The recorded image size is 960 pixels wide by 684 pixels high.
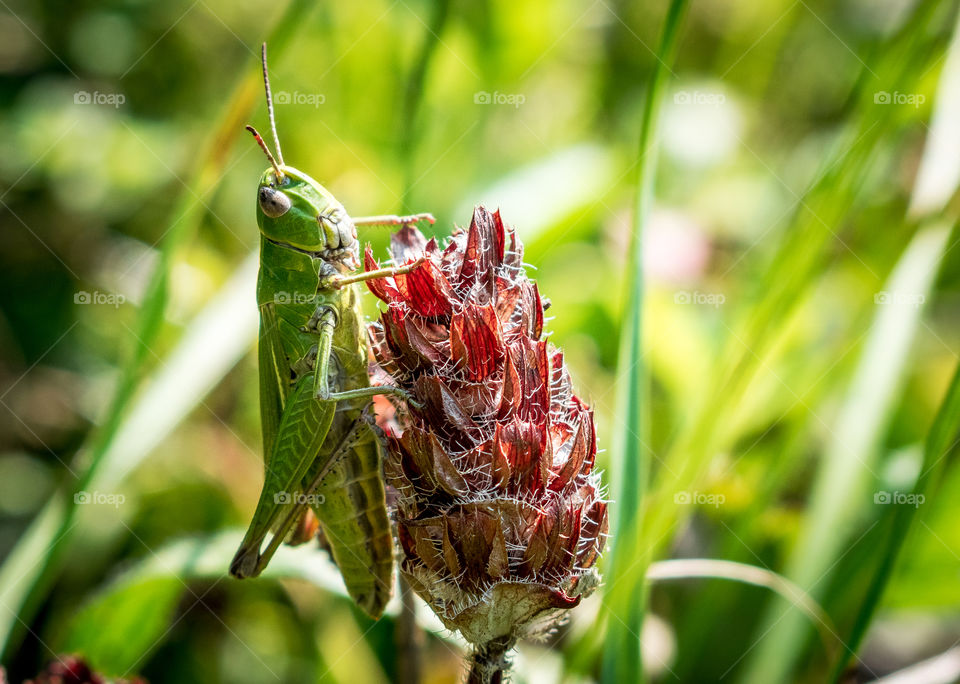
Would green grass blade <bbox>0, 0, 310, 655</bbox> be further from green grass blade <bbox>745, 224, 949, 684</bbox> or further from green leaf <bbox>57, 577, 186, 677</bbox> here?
green grass blade <bbox>745, 224, 949, 684</bbox>

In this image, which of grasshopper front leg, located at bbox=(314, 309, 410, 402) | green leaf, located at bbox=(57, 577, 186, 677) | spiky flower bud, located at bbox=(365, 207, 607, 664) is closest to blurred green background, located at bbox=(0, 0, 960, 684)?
green leaf, located at bbox=(57, 577, 186, 677)

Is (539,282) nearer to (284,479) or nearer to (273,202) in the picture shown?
(273,202)

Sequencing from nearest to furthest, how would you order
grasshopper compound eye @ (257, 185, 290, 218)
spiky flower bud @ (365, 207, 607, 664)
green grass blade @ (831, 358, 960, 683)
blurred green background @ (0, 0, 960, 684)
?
1. spiky flower bud @ (365, 207, 607, 664)
2. green grass blade @ (831, 358, 960, 683)
3. grasshopper compound eye @ (257, 185, 290, 218)
4. blurred green background @ (0, 0, 960, 684)

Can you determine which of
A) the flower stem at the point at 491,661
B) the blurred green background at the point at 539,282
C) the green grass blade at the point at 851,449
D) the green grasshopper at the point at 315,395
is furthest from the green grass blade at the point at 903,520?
the green grasshopper at the point at 315,395

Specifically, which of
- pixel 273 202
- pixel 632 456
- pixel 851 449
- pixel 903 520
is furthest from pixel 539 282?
pixel 903 520

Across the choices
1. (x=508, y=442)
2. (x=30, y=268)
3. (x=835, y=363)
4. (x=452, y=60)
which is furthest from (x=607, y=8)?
(x=508, y=442)

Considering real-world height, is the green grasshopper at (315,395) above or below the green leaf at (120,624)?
above

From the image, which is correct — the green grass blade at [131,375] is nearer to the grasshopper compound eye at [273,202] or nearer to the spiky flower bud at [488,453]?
the grasshopper compound eye at [273,202]
